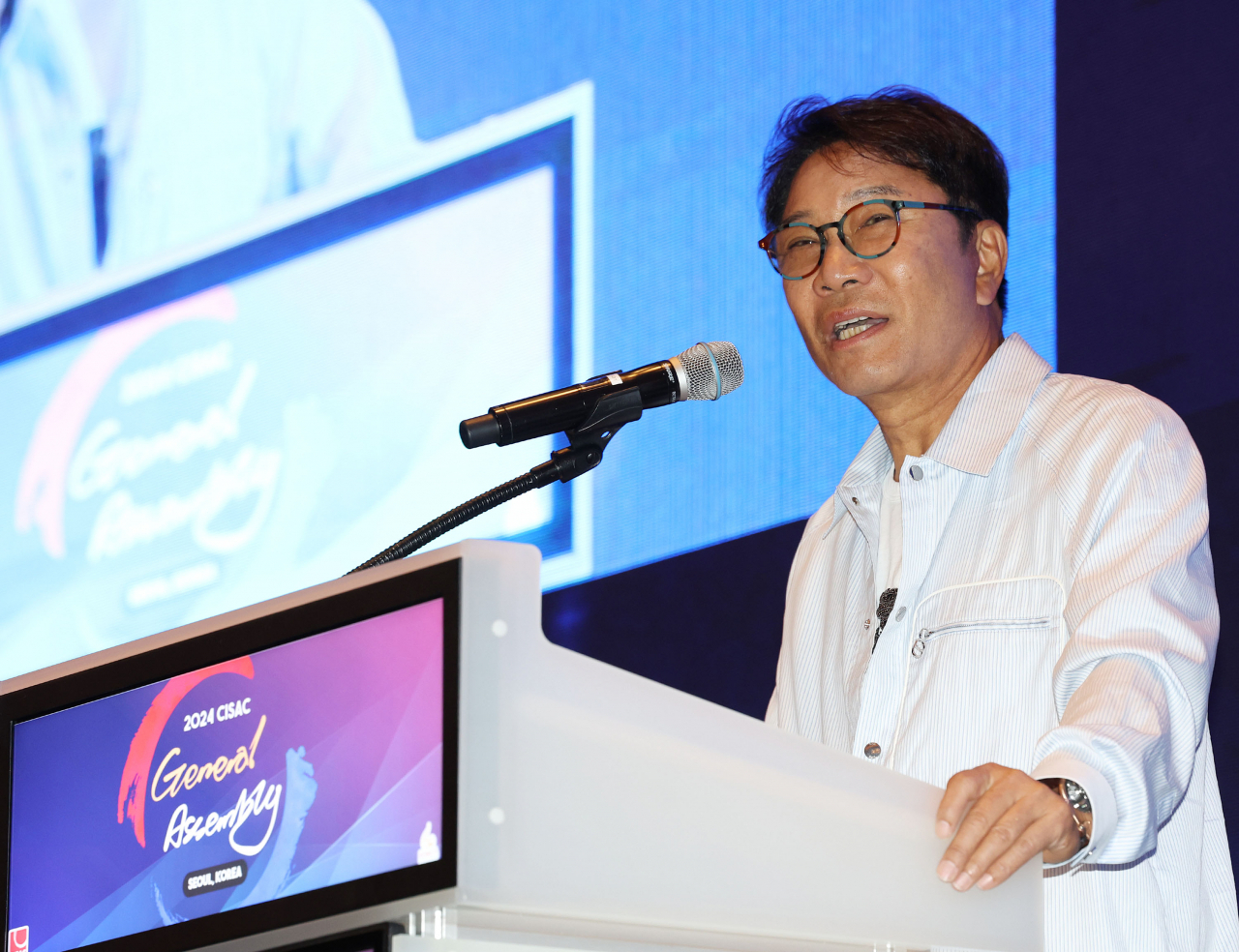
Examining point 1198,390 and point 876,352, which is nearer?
point 876,352

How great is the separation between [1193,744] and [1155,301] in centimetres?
109

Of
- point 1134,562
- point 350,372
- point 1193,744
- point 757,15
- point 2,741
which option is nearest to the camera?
point 2,741

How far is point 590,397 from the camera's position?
1.41 meters

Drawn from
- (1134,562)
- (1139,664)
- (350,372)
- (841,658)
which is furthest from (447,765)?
(350,372)

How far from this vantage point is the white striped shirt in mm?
1254

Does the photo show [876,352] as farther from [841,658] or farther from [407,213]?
[407,213]

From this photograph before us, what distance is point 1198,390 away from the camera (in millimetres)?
2156

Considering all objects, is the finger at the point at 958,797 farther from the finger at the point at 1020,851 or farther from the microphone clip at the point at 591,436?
the microphone clip at the point at 591,436

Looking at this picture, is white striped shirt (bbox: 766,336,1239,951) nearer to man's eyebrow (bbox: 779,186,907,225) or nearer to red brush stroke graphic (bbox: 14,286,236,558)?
man's eyebrow (bbox: 779,186,907,225)

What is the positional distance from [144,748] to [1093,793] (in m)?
0.69

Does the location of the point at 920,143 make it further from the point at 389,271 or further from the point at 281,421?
the point at 281,421

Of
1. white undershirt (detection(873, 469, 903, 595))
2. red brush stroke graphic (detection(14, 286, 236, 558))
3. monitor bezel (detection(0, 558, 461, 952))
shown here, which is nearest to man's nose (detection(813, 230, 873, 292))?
white undershirt (detection(873, 469, 903, 595))

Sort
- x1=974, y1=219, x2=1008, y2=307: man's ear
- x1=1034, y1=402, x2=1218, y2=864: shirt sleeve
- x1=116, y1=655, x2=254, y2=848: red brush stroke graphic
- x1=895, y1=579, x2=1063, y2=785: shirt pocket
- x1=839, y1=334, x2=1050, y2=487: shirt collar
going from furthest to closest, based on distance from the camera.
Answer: x1=974, y1=219, x2=1008, y2=307: man's ear, x1=839, y1=334, x2=1050, y2=487: shirt collar, x1=895, y1=579, x2=1063, y2=785: shirt pocket, x1=1034, y1=402, x2=1218, y2=864: shirt sleeve, x1=116, y1=655, x2=254, y2=848: red brush stroke graphic

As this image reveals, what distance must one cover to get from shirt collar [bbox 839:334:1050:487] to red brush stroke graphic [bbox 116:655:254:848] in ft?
3.19
